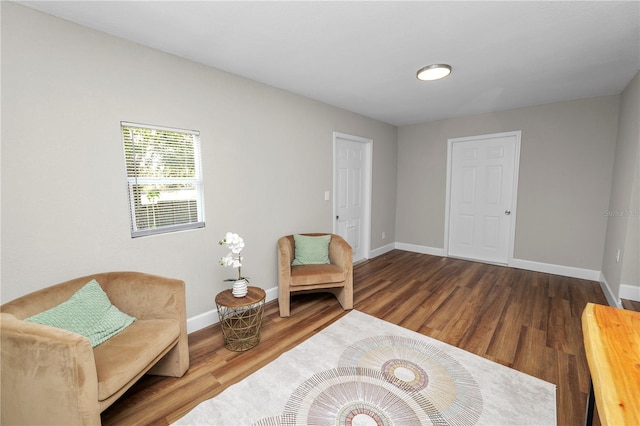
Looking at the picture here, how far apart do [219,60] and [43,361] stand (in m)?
2.39

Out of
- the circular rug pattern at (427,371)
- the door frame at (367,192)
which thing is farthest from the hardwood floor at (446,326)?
the door frame at (367,192)

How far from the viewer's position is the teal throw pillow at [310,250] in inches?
121

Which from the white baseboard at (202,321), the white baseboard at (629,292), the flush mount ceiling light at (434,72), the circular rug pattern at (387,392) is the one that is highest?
the flush mount ceiling light at (434,72)

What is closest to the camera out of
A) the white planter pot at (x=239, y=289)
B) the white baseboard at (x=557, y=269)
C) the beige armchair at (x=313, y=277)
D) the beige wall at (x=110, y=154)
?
the beige wall at (x=110, y=154)

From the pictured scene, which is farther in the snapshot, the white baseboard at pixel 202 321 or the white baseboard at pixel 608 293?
the white baseboard at pixel 608 293

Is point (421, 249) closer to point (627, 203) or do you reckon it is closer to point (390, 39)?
point (627, 203)

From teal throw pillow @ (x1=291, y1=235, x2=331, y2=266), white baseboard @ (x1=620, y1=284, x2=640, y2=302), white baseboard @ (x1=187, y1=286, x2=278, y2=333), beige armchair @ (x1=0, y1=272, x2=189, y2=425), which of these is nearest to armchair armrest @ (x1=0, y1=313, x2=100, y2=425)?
beige armchair @ (x1=0, y1=272, x2=189, y2=425)

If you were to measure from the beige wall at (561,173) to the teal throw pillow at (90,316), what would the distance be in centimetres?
509

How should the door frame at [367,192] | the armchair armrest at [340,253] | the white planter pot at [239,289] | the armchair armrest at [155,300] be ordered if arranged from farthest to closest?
the door frame at [367,192], the armchair armrest at [340,253], the white planter pot at [239,289], the armchair armrest at [155,300]

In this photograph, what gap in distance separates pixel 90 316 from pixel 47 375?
449 mm

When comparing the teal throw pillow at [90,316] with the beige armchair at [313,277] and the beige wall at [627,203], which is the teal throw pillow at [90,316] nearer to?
the beige armchair at [313,277]

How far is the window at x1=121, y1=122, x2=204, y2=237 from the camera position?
2.11 m

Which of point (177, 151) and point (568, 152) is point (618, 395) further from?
point (568, 152)

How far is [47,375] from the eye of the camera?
120 centimetres
